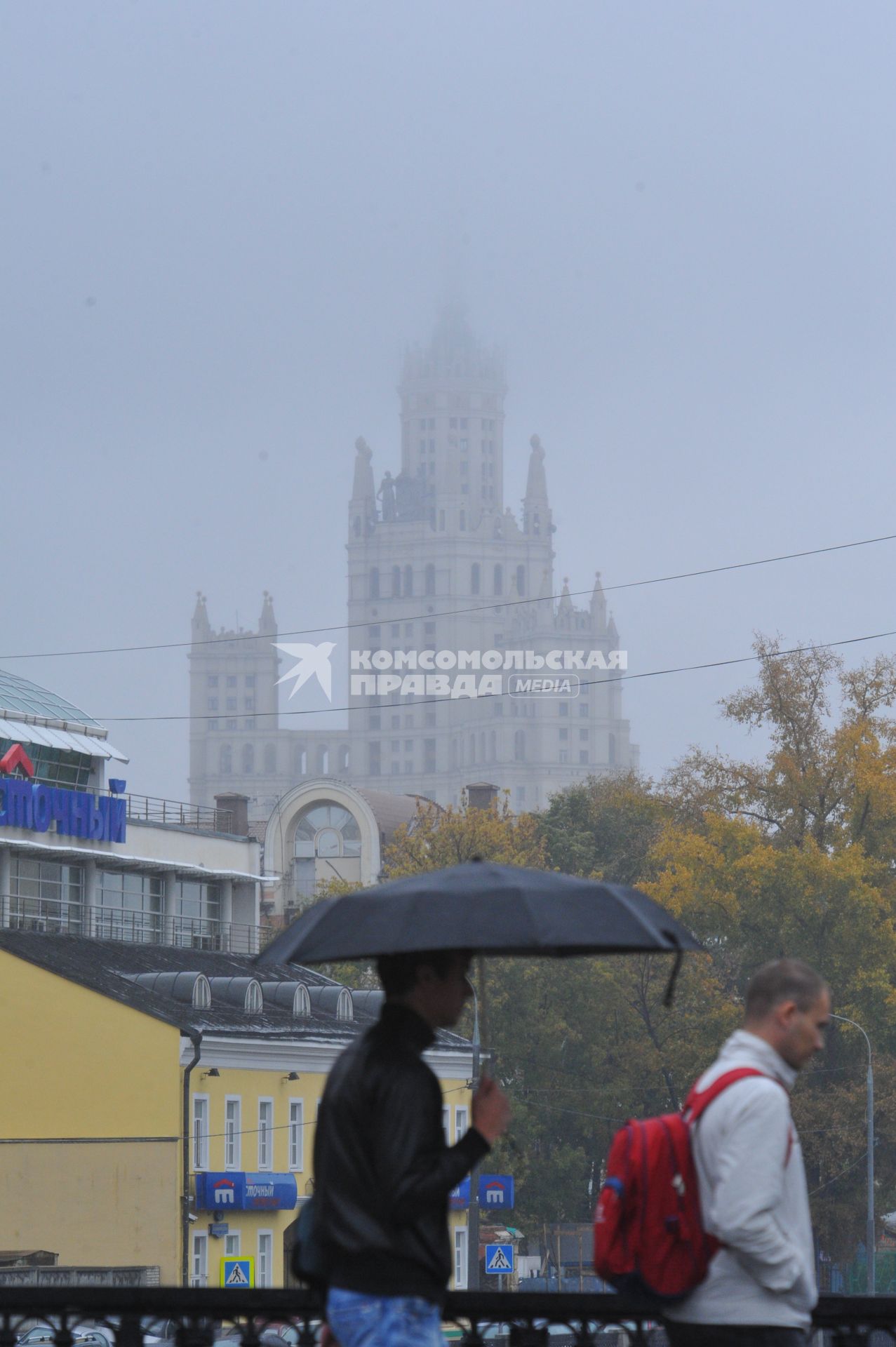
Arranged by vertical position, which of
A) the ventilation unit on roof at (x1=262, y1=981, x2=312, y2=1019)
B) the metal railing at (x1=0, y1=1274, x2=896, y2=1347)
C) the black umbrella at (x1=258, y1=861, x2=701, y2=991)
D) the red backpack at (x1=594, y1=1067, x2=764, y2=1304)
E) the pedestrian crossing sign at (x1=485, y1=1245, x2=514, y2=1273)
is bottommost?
the pedestrian crossing sign at (x1=485, y1=1245, x2=514, y2=1273)

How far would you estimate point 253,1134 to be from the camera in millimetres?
49062

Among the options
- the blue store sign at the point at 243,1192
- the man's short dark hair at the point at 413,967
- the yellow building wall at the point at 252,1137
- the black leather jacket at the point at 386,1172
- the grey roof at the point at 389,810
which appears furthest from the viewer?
the grey roof at the point at 389,810

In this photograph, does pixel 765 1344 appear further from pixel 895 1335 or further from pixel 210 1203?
pixel 210 1203

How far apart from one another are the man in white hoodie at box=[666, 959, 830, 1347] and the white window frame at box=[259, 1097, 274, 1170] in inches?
1788

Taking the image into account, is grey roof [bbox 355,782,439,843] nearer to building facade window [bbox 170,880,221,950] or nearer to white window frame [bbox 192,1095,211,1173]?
building facade window [bbox 170,880,221,950]

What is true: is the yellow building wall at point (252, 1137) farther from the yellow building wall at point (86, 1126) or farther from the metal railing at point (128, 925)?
the metal railing at point (128, 925)

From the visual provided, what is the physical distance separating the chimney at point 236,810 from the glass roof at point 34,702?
11.8 meters

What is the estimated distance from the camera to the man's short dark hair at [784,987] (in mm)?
5184

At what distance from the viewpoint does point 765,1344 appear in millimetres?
5176

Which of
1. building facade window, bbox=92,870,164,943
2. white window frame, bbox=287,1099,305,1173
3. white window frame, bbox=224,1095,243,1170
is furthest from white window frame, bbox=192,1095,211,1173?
building facade window, bbox=92,870,164,943

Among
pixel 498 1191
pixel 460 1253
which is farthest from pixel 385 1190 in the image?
pixel 460 1253

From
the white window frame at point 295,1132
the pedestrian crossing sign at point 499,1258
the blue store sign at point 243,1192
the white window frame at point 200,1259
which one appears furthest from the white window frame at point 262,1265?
the pedestrian crossing sign at point 499,1258

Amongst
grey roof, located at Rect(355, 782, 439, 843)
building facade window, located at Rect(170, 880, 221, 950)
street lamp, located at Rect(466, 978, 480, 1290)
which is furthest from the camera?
grey roof, located at Rect(355, 782, 439, 843)

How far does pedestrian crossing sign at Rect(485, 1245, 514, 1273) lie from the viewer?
42.4 m
